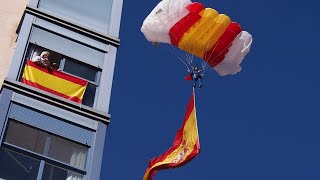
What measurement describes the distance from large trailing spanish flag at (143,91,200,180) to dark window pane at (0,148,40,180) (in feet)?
9.80

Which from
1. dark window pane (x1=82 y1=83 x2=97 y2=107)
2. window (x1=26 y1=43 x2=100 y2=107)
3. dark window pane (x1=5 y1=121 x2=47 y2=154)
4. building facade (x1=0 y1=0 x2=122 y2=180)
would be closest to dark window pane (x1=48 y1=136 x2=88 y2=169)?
building facade (x1=0 y1=0 x2=122 y2=180)

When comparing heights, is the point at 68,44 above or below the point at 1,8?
below

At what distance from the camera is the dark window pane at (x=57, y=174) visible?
11.7m

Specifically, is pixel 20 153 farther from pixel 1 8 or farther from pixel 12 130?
pixel 1 8

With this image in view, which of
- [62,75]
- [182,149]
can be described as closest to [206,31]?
[182,149]

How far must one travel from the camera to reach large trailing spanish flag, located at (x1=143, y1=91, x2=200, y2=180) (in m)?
14.2

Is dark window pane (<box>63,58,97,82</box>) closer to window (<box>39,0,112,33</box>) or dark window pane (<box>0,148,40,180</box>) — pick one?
window (<box>39,0,112,33</box>)

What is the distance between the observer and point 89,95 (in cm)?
1376

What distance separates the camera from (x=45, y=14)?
14.6 metres

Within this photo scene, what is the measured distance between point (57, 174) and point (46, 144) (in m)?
0.63

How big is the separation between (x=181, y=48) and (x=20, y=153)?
654 cm

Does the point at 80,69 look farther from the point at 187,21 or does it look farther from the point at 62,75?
the point at 187,21

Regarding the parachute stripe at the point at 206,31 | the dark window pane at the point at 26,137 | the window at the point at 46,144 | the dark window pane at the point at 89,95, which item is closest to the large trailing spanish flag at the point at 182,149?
the parachute stripe at the point at 206,31

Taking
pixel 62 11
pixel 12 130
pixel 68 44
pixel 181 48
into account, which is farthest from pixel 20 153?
pixel 181 48
